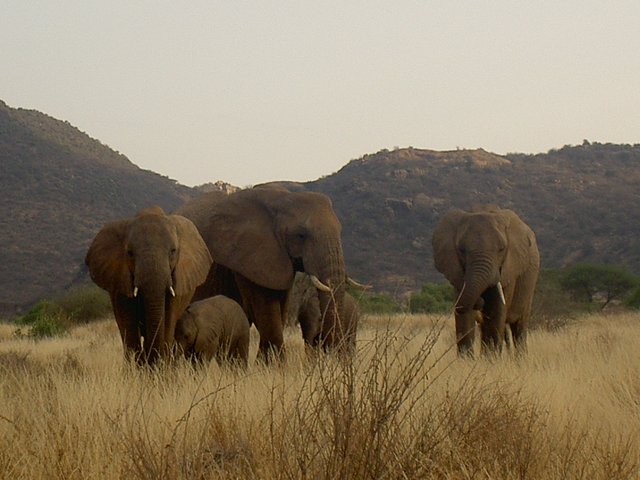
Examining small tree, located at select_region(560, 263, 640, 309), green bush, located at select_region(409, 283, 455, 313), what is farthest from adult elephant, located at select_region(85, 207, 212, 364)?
small tree, located at select_region(560, 263, 640, 309)

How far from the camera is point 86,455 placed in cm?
482

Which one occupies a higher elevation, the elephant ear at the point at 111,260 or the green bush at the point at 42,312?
the elephant ear at the point at 111,260

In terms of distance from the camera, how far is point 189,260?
9688 millimetres

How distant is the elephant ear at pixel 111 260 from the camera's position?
30.4ft

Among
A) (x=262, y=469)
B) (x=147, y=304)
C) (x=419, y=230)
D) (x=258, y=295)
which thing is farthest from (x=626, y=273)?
(x=262, y=469)

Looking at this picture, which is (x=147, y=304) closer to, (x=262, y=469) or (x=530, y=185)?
(x=262, y=469)

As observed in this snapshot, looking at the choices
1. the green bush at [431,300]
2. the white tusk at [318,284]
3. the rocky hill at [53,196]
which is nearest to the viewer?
the white tusk at [318,284]

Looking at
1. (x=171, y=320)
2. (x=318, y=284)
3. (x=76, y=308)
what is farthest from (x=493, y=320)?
(x=76, y=308)

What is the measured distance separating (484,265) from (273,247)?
8.23 ft

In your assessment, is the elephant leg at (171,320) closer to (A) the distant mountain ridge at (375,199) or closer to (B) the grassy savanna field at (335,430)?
(B) the grassy savanna field at (335,430)

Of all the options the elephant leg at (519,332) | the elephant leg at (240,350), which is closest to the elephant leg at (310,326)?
the elephant leg at (240,350)

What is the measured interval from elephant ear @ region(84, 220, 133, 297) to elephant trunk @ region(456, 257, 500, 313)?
3.93 metres

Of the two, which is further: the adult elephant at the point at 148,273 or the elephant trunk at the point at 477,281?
the elephant trunk at the point at 477,281

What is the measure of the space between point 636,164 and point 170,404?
73.9m
